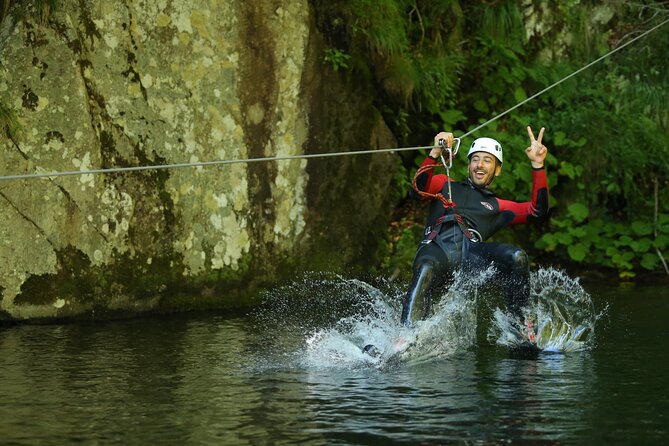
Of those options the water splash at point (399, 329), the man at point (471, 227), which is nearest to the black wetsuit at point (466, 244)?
the man at point (471, 227)

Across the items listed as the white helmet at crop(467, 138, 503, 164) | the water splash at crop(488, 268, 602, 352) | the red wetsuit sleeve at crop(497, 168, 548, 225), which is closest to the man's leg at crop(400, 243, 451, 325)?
the water splash at crop(488, 268, 602, 352)

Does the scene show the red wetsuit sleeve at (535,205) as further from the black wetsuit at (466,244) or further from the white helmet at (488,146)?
the white helmet at (488,146)

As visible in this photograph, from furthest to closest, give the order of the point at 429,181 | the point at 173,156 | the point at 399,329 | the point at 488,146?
the point at 173,156 → the point at 488,146 → the point at 429,181 → the point at 399,329

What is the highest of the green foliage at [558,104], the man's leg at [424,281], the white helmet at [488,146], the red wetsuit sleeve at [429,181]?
the green foliage at [558,104]

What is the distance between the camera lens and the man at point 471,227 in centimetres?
823

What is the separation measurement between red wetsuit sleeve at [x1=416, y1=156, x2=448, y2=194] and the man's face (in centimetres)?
24

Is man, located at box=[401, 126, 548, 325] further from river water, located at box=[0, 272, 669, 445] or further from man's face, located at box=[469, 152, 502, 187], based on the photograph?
river water, located at box=[0, 272, 669, 445]

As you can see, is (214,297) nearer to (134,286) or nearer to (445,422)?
(134,286)

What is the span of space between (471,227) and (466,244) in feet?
0.64

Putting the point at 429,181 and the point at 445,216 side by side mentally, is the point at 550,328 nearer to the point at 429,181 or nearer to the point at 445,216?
the point at 445,216

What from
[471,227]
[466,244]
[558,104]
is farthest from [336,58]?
[466,244]

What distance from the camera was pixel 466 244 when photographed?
27.8ft

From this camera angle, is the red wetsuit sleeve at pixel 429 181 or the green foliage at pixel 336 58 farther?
the green foliage at pixel 336 58

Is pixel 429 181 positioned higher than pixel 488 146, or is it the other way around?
pixel 488 146
